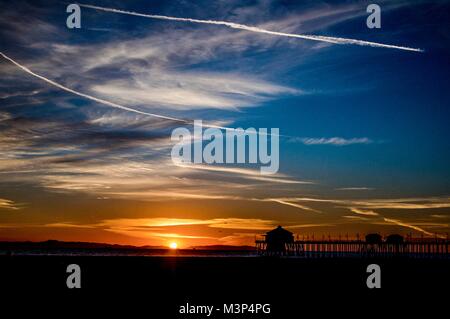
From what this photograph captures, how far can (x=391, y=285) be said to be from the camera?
4075cm

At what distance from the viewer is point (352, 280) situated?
45.0 meters

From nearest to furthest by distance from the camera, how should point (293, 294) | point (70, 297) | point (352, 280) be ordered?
point (70, 297)
point (293, 294)
point (352, 280)
